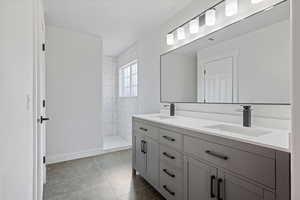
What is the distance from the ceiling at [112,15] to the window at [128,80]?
1012 millimetres

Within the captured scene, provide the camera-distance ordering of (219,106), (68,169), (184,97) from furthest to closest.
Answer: (68,169), (184,97), (219,106)

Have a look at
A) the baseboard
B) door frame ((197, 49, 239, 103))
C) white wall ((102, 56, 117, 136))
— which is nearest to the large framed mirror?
door frame ((197, 49, 239, 103))

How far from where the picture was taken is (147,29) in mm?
3086

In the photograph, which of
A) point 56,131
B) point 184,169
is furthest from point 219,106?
point 56,131

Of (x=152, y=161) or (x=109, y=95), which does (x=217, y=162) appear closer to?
(x=152, y=161)

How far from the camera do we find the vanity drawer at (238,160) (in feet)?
3.01

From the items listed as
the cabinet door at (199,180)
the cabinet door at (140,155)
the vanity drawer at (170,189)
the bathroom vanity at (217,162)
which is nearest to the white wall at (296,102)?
the bathroom vanity at (217,162)

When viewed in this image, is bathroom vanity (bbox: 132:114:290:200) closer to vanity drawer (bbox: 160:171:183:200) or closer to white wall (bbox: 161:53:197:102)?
vanity drawer (bbox: 160:171:183:200)

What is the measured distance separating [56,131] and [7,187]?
2.60m

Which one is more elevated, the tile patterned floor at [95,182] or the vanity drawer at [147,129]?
the vanity drawer at [147,129]

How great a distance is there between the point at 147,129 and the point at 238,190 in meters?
1.22

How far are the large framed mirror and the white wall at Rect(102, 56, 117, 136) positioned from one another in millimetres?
3036

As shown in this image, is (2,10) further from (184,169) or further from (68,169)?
(68,169)

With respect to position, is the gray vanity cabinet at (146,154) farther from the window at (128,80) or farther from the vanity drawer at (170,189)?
the window at (128,80)
